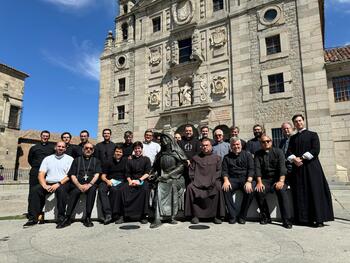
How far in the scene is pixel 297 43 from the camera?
15250 mm

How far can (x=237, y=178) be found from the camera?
6.25m

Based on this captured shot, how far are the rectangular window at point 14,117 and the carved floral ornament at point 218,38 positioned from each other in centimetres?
2177

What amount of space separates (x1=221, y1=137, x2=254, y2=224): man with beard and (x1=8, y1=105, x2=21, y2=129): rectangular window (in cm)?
2737

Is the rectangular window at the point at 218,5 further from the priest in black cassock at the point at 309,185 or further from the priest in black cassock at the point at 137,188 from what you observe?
the priest in black cassock at the point at 137,188

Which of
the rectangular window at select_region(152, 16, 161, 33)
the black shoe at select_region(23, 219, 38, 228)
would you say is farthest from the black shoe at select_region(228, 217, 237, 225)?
the rectangular window at select_region(152, 16, 161, 33)

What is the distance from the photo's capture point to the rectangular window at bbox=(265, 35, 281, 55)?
16.0 m

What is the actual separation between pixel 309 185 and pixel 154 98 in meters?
15.1

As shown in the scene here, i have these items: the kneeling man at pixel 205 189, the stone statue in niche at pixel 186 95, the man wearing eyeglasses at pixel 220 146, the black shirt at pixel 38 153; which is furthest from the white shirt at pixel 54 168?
the stone statue in niche at pixel 186 95

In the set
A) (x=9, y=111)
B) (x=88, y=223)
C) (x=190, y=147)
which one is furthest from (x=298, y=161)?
(x=9, y=111)

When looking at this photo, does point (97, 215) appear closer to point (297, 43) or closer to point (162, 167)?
point (162, 167)

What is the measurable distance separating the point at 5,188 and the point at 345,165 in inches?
781

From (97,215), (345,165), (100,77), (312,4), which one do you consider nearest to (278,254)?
(97,215)

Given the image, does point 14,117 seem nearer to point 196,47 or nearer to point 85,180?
point 196,47

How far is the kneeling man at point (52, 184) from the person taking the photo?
601cm
